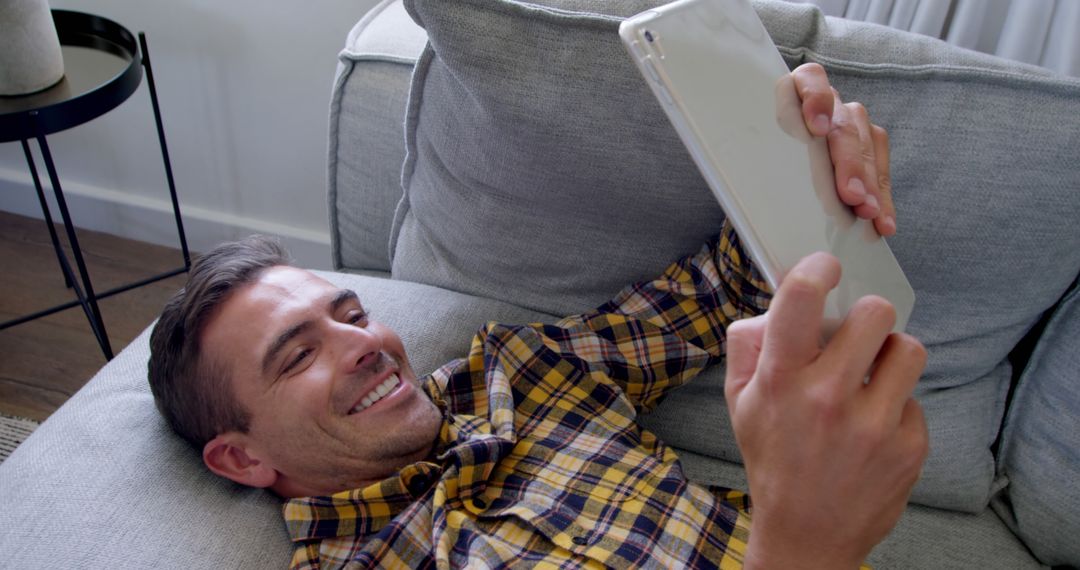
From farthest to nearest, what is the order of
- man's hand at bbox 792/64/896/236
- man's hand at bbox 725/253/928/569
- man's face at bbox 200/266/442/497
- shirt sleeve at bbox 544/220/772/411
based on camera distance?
shirt sleeve at bbox 544/220/772/411 → man's face at bbox 200/266/442/497 → man's hand at bbox 792/64/896/236 → man's hand at bbox 725/253/928/569

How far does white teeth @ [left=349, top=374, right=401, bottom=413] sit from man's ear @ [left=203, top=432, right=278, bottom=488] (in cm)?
13

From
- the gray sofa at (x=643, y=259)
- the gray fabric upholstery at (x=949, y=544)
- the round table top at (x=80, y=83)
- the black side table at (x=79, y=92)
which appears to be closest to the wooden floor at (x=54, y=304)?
the black side table at (x=79, y=92)

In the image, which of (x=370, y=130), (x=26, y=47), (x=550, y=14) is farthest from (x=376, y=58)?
(x=26, y=47)

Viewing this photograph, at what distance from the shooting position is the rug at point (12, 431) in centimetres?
168

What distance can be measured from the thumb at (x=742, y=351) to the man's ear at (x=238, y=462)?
0.65 m

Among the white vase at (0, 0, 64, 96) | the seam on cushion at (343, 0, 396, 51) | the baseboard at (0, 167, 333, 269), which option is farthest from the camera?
the baseboard at (0, 167, 333, 269)

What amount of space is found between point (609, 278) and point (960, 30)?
770 mm

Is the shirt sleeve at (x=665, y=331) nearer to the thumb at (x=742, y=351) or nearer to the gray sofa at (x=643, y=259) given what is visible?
the gray sofa at (x=643, y=259)

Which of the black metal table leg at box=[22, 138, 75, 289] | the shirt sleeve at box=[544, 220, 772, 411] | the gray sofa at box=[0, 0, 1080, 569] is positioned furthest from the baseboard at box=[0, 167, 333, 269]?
the shirt sleeve at box=[544, 220, 772, 411]

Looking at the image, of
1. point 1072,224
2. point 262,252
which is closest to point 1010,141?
point 1072,224

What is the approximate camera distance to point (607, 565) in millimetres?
908

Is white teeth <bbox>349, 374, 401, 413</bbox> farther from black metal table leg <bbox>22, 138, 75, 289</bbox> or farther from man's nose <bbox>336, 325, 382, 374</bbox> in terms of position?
black metal table leg <bbox>22, 138, 75, 289</bbox>

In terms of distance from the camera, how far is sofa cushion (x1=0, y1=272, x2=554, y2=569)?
0.89 m

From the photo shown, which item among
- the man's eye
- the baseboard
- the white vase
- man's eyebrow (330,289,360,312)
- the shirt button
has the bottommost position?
the baseboard
